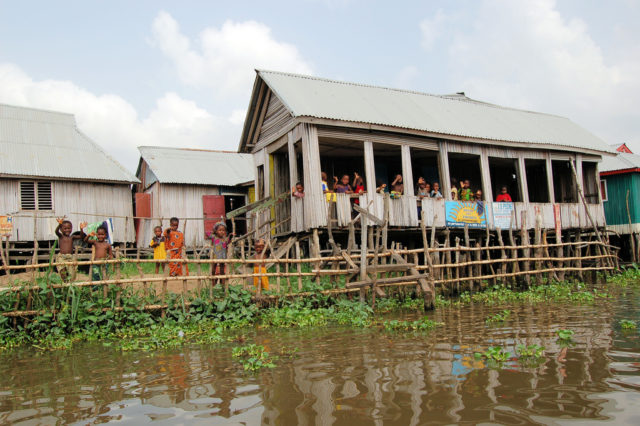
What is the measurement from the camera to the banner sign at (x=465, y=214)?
1438 cm

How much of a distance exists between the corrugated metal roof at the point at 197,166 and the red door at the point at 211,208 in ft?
2.12

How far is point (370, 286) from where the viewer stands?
994cm

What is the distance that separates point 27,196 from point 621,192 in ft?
75.4

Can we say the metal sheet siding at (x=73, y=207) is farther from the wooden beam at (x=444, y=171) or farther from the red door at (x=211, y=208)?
the wooden beam at (x=444, y=171)

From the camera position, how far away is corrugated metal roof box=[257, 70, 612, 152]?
520 inches

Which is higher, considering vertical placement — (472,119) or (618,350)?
(472,119)

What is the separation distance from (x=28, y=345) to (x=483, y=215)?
1193 centimetres

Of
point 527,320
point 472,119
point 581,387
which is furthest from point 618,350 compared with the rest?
point 472,119

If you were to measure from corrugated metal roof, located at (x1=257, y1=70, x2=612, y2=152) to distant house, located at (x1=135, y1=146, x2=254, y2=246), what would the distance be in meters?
8.37

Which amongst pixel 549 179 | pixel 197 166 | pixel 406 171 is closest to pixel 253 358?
pixel 406 171

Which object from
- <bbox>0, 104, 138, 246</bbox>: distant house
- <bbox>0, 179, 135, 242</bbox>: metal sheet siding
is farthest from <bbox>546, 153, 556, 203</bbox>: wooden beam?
<bbox>0, 104, 138, 246</bbox>: distant house

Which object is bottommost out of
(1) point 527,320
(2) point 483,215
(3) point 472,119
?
(1) point 527,320

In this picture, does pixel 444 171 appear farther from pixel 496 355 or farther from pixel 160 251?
pixel 496 355

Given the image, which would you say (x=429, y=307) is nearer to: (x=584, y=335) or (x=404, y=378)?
(x=584, y=335)
